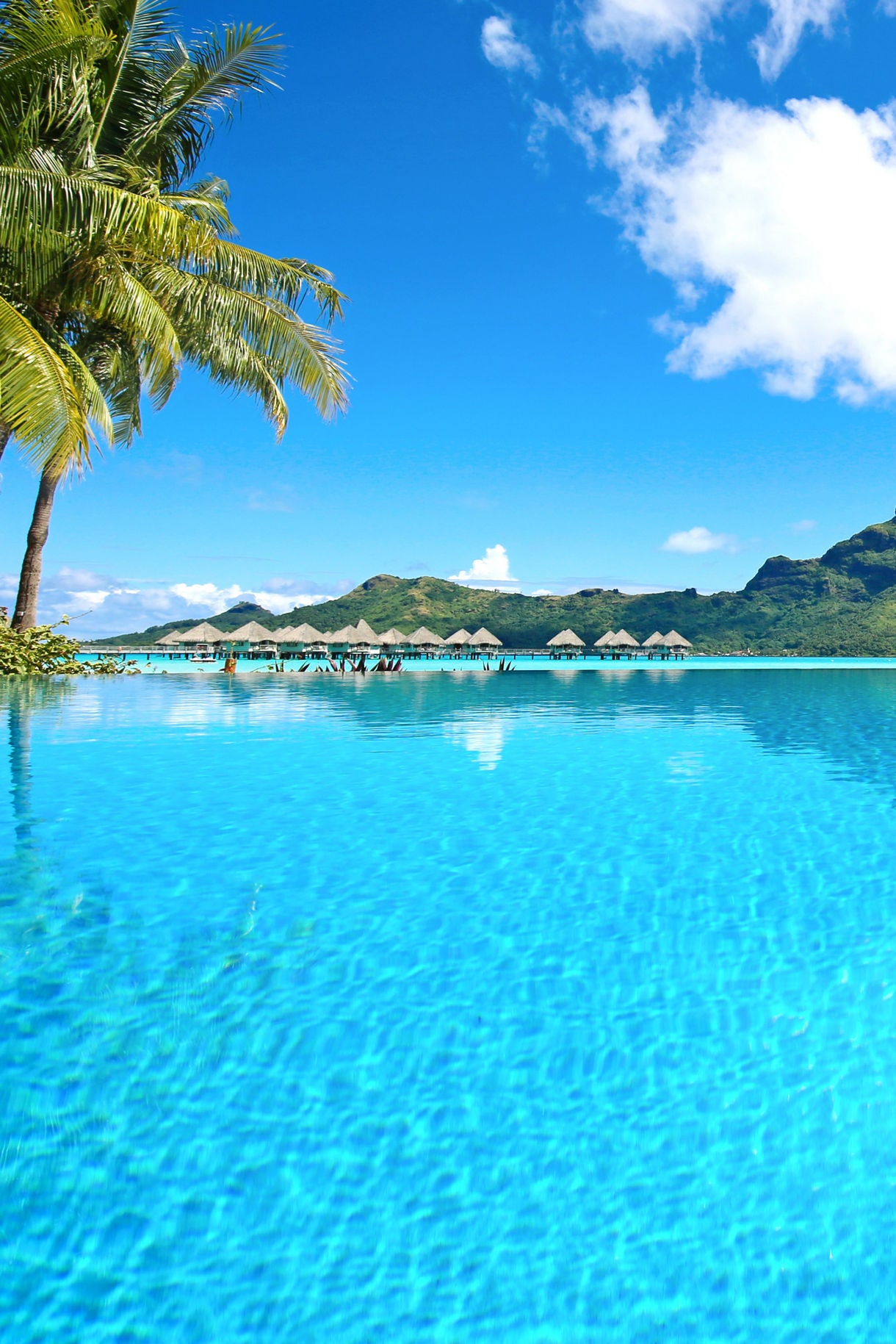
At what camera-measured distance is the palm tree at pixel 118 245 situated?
29.0 ft

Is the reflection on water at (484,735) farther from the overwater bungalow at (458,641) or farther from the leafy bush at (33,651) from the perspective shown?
the overwater bungalow at (458,641)

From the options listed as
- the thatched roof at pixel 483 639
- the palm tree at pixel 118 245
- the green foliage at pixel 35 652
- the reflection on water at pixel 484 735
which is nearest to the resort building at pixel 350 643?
the thatched roof at pixel 483 639

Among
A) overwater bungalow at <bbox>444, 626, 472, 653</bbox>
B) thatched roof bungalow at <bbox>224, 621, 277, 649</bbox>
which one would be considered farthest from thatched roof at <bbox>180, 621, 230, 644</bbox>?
overwater bungalow at <bbox>444, 626, 472, 653</bbox>

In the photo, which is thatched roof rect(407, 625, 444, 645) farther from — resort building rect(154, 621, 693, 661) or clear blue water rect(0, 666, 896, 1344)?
clear blue water rect(0, 666, 896, 1344)

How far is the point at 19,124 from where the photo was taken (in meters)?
9.60

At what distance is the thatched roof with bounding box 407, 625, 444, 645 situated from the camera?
4956 cm

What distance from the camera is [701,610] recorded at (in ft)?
345

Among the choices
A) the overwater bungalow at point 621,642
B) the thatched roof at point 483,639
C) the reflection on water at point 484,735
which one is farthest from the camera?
the overwater bungalow at point 621,642

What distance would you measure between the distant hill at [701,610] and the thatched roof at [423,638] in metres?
38.7

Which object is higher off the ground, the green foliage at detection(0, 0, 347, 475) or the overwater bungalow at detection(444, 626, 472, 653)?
the green foliage at detection(0, 0, 347, 475)

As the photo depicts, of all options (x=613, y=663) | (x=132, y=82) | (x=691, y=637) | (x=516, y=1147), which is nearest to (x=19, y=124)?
(x=132, y=82)

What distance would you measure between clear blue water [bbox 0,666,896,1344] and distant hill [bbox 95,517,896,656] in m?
83.5

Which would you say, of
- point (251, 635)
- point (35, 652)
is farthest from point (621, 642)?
point (35, 652)

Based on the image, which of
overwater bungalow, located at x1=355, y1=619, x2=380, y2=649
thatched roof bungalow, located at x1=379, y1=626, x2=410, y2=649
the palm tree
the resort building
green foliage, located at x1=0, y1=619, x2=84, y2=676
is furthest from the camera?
thatched roof bungalow, located at x1=379, y1=626, x2=410, y2=649
